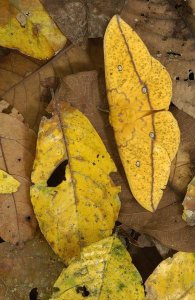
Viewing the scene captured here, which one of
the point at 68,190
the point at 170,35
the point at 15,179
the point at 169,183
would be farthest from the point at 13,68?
the point at 169,183

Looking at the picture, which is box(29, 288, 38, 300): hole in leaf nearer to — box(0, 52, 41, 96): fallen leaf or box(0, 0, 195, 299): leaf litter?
box(0, 0, 195, 299): leaf litter

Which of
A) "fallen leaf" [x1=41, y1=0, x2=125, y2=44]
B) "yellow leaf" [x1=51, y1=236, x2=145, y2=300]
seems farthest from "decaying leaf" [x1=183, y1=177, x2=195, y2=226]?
"fallen leaf" [x1=41, y1=0, x2=125, y2=44]

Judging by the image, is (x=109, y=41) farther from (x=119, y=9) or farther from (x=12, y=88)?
(x=12, y=88)

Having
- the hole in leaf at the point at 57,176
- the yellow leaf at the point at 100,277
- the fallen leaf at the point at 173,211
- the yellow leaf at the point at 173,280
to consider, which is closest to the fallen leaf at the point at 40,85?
the hole in leaf at the point at 57,176

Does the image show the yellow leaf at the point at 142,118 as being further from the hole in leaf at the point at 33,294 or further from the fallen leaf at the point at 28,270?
the hole in leaf at the point at 33,294

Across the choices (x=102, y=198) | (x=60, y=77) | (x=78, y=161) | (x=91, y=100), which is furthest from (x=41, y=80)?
(x=102, y=198)

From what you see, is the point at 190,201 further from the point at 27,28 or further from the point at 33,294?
the point at 27,28
